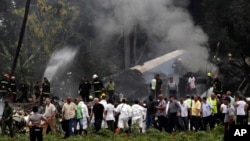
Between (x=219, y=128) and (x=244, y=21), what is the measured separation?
1549 centimetres

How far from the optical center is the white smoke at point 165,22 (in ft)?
118

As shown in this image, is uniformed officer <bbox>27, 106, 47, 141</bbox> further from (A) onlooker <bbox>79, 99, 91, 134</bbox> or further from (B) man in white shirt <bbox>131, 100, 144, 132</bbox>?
(B) man in white shirt <bbox>131, 100, 144, 132</bbox>

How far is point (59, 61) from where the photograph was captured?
44.0m

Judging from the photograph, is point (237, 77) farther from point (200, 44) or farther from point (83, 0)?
point (83, 0)

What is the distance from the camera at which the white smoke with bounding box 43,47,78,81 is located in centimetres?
4158

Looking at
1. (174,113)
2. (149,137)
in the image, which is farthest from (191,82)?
(149,137)

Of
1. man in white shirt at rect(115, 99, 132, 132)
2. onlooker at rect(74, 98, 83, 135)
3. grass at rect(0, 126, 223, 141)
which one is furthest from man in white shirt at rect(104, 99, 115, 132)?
grass at rect(0, 126, 223, 141)

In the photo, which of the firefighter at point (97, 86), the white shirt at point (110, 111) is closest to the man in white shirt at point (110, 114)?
the white shirt at point (110, 111)

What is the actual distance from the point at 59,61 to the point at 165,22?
10.6m

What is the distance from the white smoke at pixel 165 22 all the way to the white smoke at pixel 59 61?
4.88 metres

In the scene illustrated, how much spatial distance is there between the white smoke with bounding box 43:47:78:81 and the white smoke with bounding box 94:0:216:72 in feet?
16.0

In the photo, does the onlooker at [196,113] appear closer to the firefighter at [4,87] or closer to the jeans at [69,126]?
the jeans at [69,126]

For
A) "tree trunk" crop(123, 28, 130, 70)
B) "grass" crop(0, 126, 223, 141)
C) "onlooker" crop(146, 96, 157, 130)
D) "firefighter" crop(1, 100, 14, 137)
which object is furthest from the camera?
"tree trunk" crop(123, 28, 130, 70)

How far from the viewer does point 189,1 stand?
3991 centimetres
